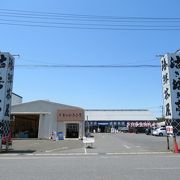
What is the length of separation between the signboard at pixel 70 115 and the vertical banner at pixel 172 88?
989 inches

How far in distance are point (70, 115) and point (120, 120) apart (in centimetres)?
4641

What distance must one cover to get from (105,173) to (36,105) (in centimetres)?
4031

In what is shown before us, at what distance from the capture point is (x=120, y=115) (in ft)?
314

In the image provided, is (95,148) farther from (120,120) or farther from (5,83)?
(120,120)

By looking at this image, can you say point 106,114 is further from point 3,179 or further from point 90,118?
point 3,179

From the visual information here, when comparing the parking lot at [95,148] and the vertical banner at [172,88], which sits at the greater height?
the vertical banner at [172,88]

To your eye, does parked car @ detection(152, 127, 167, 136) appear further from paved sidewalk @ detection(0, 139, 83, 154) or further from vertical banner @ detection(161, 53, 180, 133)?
vertical banner @ detection(161, 53, 180, 133)

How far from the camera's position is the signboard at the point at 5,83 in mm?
23516

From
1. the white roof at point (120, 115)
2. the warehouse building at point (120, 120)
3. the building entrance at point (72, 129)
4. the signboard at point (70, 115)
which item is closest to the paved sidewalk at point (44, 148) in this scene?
the signboard at point (70, 115)

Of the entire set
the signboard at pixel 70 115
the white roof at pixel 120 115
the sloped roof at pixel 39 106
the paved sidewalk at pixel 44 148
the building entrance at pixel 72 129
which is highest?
the white roof at pixel 120 115

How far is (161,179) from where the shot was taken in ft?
30.9

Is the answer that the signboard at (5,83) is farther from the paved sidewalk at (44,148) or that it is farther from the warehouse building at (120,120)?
the warehouse building at (120,120)

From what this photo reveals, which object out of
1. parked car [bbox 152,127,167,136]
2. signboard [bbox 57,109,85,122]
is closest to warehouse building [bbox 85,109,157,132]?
parked car [bbox 152,127,167,136]

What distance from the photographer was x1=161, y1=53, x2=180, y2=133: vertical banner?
23.3m
